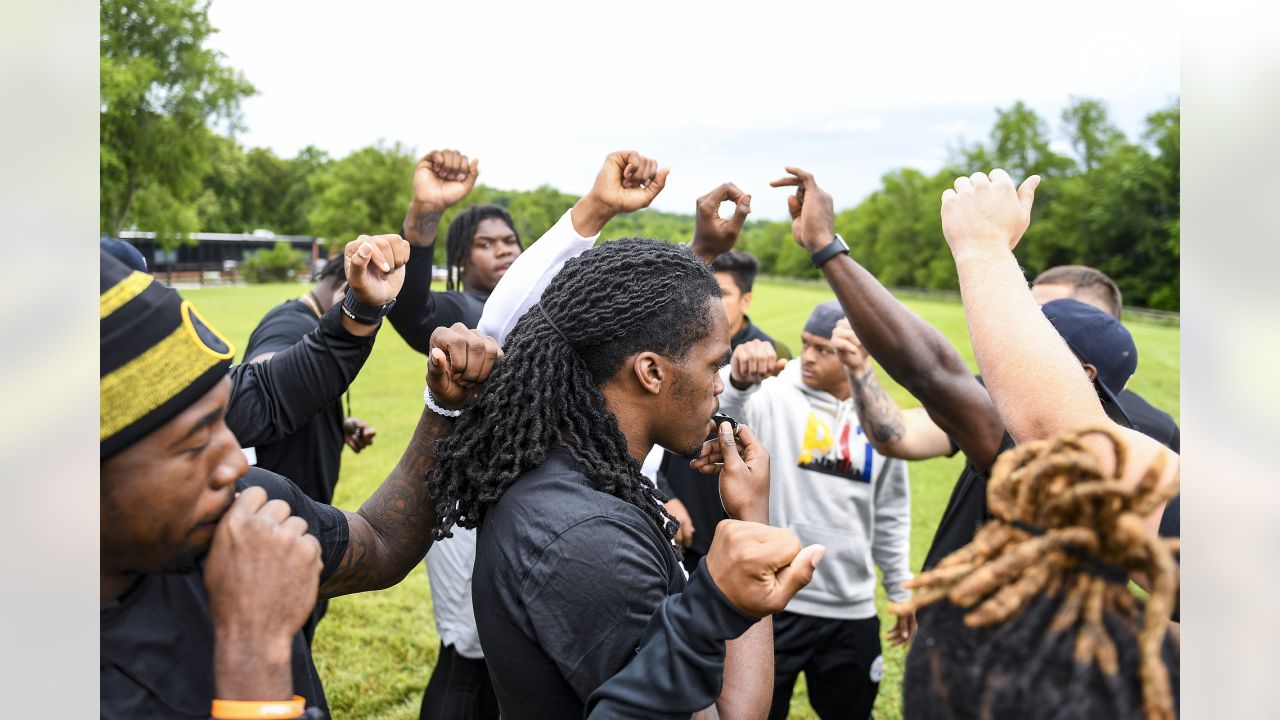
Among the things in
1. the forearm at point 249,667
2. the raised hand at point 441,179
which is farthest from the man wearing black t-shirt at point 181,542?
the raised hand at point 441,179

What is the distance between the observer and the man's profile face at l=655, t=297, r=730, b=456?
198 cm

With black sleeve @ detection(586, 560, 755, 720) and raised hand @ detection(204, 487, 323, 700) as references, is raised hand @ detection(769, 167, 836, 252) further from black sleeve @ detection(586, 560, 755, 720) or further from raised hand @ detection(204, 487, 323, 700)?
raised hand @ detection(204, 487, 323, 700)

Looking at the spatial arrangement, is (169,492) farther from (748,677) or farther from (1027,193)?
(1027,193)

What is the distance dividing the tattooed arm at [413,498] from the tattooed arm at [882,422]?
5.68ft

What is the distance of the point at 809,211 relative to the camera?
2623mm

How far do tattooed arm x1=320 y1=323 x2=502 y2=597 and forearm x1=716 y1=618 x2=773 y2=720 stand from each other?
73cm

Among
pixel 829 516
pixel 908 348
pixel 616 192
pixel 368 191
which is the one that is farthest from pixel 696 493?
pixel 368 191

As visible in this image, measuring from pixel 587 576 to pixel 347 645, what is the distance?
415 centimetres

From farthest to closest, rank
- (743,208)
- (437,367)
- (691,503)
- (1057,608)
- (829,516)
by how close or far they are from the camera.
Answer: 1. (691,503)
2. (829,516)
3. (743,208)
4. (437,367)
5. (1057,608)

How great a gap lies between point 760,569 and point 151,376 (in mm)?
976

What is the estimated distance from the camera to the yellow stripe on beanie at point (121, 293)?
1.28 meters

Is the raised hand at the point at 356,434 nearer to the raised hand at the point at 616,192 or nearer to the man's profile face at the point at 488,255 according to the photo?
the man's profile face at the point at 488,255
